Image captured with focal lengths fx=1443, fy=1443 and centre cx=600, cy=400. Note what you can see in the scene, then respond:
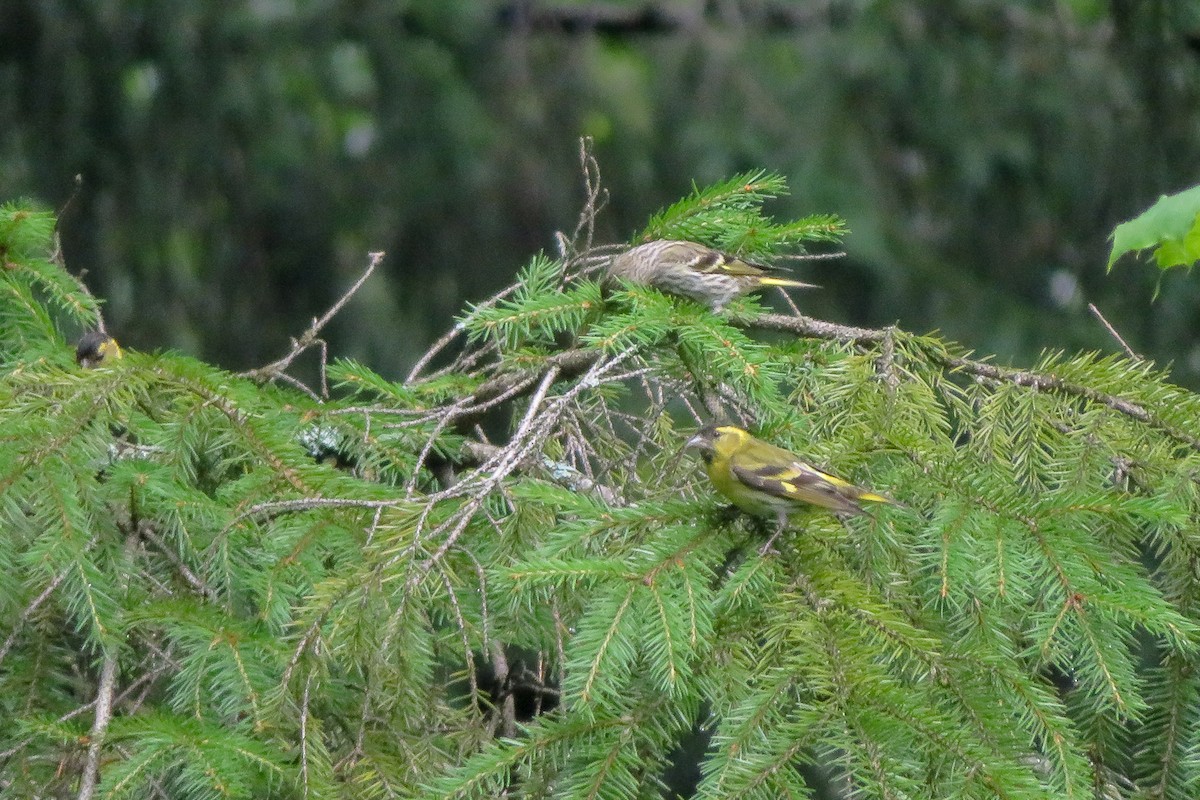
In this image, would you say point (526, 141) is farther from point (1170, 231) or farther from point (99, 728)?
point (1170, 231)

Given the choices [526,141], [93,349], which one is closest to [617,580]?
[93,349]

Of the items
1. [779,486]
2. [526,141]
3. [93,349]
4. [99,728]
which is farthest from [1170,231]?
[526,141]

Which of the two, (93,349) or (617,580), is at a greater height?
(617,580)

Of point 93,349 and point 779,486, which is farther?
point 93,349

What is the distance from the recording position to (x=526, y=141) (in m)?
7.32

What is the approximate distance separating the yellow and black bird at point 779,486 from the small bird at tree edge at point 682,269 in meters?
0.38

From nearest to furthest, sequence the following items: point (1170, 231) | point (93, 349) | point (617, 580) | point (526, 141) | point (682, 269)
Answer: point (1170, 231), point (617, 580), point (682, 269), point (93, 349), point (526, 141)

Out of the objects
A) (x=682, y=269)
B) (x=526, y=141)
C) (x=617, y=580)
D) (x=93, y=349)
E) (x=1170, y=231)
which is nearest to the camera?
(x=1170, y=231)

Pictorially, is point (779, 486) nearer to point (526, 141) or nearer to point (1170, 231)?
point (1170, 231)

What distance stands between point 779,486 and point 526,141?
5.25m

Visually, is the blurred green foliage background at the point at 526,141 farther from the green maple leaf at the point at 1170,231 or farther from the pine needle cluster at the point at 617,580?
the green maple leaf at the point at 1170,231

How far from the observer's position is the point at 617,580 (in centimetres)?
201

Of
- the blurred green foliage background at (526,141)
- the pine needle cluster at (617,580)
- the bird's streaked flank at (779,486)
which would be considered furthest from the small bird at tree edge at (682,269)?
the blurred green foliage background at (526,141)

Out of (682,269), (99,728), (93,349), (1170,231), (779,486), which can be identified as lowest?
(93,349)
